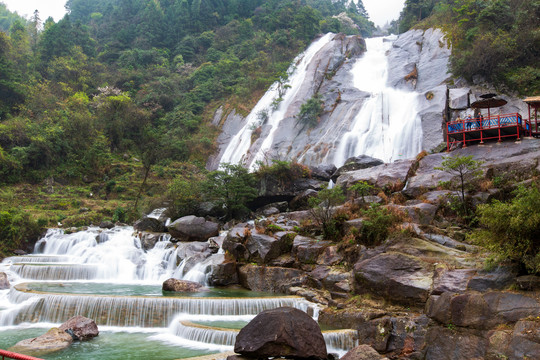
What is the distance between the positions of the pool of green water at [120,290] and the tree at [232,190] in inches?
339

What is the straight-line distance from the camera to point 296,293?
13641 millimetres

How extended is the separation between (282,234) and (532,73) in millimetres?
18485

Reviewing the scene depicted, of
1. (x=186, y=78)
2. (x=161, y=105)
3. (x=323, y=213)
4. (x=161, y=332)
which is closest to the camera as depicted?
(x=161, y=332)

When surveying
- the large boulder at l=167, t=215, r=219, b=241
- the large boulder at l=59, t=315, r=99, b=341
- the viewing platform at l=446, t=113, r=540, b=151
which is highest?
the viewing platform at l=446, t=113, r=540, b=151

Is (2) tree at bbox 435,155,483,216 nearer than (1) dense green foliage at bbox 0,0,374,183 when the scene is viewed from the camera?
Yes

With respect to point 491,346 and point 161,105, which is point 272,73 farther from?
point 491,346

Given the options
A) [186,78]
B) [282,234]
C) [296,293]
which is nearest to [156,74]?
[186,78]

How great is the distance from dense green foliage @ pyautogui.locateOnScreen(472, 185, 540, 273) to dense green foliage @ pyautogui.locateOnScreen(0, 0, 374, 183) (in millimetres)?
30115

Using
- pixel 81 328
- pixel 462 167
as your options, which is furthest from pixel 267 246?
pixel 462 167

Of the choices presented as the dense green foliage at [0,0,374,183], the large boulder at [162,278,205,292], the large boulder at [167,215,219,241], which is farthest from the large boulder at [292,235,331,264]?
the dense green foliage at [0,0,374,183]

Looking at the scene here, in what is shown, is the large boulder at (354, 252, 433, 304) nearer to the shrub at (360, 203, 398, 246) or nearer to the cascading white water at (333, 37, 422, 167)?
the shrub at (360, 203, 398, 246)

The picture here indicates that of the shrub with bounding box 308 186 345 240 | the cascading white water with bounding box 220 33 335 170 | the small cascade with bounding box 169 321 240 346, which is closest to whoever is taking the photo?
the small cascade with bounding box 169 321 240 346

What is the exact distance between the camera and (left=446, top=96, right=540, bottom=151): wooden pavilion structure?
1812 centimetres

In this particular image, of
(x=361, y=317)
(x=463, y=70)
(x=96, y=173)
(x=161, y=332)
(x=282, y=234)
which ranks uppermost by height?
(x=463, y=70)
